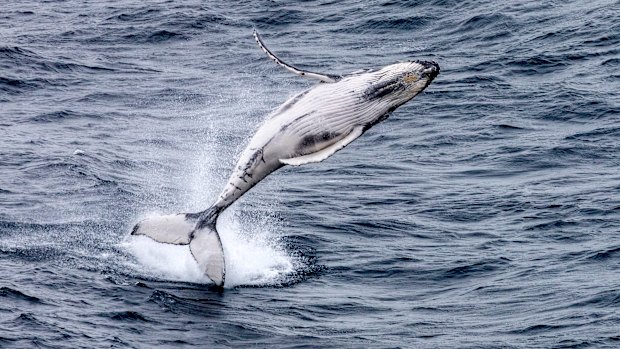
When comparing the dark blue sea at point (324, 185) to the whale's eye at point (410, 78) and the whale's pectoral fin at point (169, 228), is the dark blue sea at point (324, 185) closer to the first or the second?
the whale's pectoral fin at point (169, 228)

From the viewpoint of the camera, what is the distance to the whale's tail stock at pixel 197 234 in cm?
2478

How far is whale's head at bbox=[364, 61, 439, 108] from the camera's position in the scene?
22297 mm

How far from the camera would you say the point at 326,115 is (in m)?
22.6

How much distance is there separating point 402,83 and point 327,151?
Result: 65.7 inches

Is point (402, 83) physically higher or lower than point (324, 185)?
higher

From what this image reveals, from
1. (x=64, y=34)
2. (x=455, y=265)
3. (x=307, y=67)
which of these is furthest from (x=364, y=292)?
(x=64, y=34)

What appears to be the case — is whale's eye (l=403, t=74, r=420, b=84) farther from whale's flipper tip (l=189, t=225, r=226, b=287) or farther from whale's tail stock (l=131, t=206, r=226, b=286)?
whale's flipper tip (l=189, t=225, r=226, b=287)

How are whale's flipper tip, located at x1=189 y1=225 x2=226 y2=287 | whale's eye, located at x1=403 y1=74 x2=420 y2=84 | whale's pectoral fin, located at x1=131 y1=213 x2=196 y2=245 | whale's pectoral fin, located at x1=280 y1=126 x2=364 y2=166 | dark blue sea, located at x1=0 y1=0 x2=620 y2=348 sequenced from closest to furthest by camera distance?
whale's pectoral fin, located at x1=280 y1=126 x2=364 y2=166, whale's eye, located at x1=403 y1=74 x2=420 y2=84, whale's flipper tip, located at x1=189 y1=225 x2=226 y2=287, whale's pectoral fin, located at x1=131 y1=213 x2=196 y2=245, dark blue sea, located at x1=0 y1=0 x2=620 y2=348

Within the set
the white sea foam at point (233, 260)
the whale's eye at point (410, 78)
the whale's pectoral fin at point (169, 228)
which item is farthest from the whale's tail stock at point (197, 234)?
the whale's eye at point (410, 78)

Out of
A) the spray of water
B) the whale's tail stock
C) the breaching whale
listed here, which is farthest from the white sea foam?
the breaching whale

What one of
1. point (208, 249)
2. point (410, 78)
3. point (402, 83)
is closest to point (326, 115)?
point (402, 83)

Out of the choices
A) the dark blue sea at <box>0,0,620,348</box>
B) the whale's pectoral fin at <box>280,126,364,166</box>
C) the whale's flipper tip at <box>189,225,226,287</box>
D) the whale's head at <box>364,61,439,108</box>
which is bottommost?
the dark blue sea at <box>0,0,620,348</box>

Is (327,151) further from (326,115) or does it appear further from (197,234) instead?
(197,234)

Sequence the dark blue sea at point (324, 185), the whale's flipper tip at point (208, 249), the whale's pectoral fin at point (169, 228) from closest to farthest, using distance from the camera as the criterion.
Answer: the whale's flipper tip at point (208, 249) < the whale's pectoral fin at point (169, 228) < the dark blue sea at point (324, 185)
